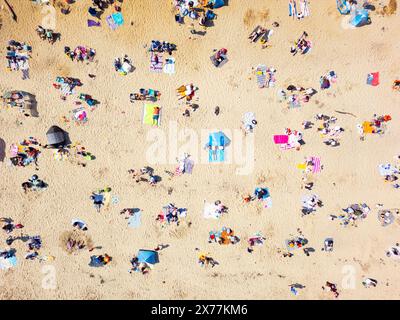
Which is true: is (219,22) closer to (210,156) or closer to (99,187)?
(210,156)

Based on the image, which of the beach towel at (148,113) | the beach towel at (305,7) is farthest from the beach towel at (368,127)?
the beach towel at (148,113)

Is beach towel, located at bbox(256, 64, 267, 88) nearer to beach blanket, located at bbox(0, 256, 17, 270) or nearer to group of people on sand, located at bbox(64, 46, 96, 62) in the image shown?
group of people on sand, located at bbox(64, 46, 96, 62)

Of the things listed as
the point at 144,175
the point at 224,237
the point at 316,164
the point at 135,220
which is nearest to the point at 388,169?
the point at 316,164

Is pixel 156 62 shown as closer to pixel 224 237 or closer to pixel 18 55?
pixel 18 55

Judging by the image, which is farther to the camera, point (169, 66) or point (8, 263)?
point (8, 263)

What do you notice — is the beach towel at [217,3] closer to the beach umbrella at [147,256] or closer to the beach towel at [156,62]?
the beach towel at [156,62]

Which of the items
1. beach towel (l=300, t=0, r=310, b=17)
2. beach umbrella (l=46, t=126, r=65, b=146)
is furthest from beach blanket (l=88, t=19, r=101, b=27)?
beach towel (l=300, t=0, r=310, b=17)
